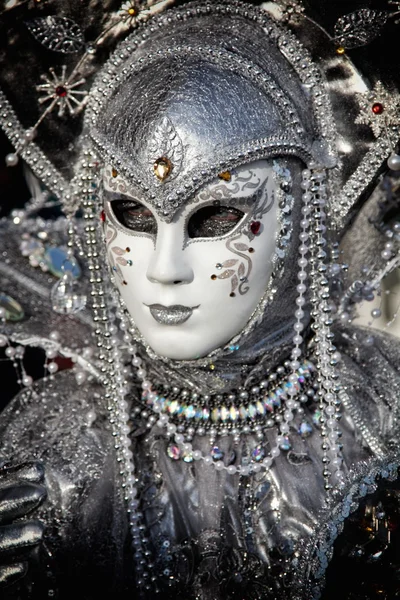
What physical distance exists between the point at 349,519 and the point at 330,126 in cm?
74

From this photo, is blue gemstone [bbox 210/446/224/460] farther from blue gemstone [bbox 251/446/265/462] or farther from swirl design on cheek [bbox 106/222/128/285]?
swirl design on cheek [bbox 106/222/128/285]

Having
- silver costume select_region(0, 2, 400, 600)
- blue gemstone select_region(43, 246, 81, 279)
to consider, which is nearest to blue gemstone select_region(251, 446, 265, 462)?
silver costume select_region(0, 2, 400, 600)

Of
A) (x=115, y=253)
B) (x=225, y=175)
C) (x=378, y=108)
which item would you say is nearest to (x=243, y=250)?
(x=225, y=175)

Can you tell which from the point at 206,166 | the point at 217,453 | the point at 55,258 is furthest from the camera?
the point at 55,258

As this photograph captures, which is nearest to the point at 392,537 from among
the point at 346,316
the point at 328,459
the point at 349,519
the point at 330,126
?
the point at 349,519

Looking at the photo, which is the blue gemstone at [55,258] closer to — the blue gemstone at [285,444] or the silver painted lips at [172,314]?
the silver painted lips at [172,314]

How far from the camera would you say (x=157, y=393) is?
1.72m

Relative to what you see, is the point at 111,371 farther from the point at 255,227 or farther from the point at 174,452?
the point at 255,227

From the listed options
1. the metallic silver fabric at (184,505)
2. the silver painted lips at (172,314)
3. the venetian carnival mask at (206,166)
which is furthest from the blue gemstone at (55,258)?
the silver painted lips at (172,314)

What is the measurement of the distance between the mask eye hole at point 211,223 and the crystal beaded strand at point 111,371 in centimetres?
24

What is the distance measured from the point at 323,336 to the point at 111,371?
43 cm

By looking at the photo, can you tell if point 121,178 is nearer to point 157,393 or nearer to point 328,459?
point 157,393

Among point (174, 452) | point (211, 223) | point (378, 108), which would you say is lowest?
point (174, 452)

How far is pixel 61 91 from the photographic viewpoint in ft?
5.67
